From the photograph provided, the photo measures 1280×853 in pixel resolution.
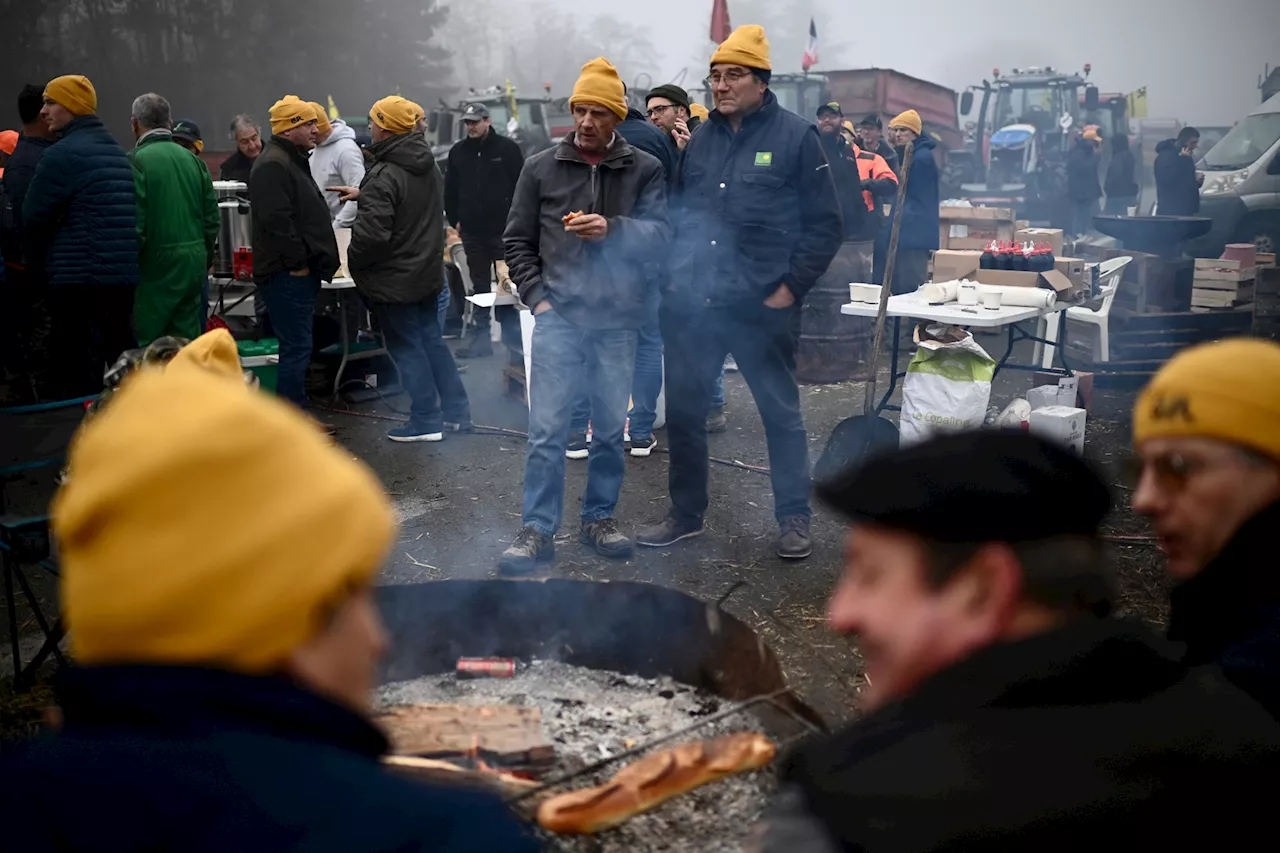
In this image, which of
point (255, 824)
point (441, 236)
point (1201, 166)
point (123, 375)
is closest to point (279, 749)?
point (255, 824)

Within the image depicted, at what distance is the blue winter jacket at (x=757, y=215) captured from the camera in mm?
4984

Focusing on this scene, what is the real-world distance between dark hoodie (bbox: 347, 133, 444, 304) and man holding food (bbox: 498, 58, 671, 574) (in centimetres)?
197

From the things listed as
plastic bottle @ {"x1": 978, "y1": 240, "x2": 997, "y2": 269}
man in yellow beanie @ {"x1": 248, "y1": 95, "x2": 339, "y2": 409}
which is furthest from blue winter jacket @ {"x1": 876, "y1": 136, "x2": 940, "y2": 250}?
man in yellow beanie @ {"x1": 248, "y1": 95, "x2": 339, "y2": 409}

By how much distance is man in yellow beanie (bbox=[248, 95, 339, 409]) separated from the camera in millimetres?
6820

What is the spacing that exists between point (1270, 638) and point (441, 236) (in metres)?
6.05

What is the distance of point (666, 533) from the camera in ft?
17.9

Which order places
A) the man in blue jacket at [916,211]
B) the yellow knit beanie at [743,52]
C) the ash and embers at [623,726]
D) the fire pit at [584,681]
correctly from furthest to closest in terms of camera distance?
1. the man in blue jacket at [916,211]
2. the yellow knit beanie at [743,52]
3. the fire pit at [584,681]
4. the ash and embers at [623,726]

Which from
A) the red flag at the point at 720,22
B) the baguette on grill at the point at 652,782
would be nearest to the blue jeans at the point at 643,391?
the baguette on grill at the point at 652,782

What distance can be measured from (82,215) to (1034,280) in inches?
232

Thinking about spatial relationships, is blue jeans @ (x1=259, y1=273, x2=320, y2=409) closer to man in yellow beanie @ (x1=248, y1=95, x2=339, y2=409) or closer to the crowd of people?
man in yellow beanie @ (x1=248, y1=95, x2=339, y2=409)

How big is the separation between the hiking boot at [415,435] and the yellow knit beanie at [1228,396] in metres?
5.87

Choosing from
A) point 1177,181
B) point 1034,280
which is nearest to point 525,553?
point 1034,280

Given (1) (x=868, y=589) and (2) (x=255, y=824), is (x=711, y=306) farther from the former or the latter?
(2) (x=255, y=824)

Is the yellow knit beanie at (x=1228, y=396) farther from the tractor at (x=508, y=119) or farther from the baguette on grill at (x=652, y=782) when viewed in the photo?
the tractor at (x=508, y=119)
